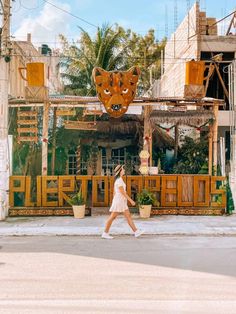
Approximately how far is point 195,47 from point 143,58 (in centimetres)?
1299

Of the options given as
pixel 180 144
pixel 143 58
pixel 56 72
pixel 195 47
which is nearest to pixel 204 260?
pixel 180 144

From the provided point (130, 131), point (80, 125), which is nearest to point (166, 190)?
point (80, 125)

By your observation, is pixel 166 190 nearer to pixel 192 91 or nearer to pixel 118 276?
pixel 192 91

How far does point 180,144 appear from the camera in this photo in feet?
63.2

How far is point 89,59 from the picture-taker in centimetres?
2667

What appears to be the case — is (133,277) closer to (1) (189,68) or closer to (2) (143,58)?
(1) (189,68)

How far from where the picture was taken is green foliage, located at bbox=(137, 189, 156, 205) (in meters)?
13.1

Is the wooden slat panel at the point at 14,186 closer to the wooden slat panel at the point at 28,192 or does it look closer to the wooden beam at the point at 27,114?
the wooden slat panel at the point at 28,192

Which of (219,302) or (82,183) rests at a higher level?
(82,183)

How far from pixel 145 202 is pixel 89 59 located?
15513mm

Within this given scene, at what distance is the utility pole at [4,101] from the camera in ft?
41.7

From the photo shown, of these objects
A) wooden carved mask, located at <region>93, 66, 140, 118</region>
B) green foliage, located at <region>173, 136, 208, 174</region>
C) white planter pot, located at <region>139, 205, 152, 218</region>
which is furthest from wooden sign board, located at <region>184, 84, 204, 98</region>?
white planter pot, located at <region>139, 205, 152, 218</region>

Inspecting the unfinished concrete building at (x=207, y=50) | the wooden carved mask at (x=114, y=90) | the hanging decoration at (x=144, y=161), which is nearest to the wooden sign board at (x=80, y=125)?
the wooden carved mask at (x=114, y=90)

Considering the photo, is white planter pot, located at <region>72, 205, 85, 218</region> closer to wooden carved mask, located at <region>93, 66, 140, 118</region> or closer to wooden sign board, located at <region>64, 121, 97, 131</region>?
wooden carved mask, located at <region>93, 66, 140, 118</region>
